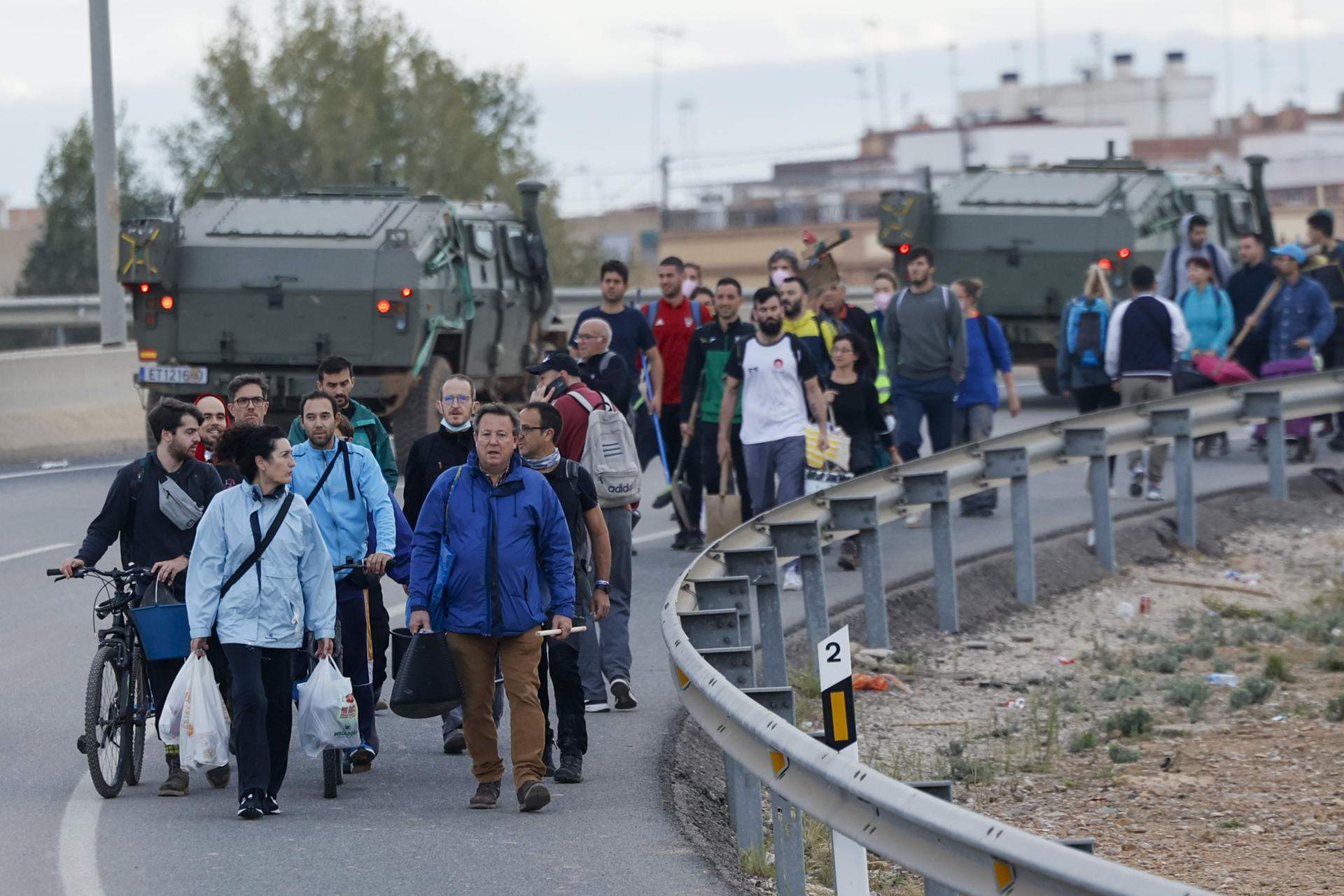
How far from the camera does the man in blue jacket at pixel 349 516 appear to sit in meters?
9.54

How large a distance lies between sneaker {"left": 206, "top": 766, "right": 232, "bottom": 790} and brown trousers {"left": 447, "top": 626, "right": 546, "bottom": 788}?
107 centimetres

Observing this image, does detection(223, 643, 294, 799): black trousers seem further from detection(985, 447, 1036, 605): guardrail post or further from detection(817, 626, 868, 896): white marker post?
detection(985, 447, 1036, 605): guardrail post

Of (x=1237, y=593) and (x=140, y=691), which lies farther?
(x=1237, y=593)

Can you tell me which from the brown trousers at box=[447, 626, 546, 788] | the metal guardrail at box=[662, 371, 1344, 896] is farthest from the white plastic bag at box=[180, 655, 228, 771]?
the metal guardrail at box=[662, 371, 1344, 896]

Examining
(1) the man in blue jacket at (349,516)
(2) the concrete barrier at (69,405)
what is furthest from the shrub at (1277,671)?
(2) the concrete barrier at (69,405)

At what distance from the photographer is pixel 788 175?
102 m

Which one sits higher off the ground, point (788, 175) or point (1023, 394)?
point (788, 175)

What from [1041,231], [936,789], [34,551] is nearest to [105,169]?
[34,551]

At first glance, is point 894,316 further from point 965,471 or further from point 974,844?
point 974,844

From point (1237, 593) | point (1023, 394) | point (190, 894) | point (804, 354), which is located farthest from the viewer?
point (1023, 394)

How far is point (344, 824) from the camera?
849 cm

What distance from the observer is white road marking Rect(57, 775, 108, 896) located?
7488mm

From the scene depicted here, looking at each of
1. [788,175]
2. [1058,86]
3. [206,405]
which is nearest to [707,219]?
[788,175]

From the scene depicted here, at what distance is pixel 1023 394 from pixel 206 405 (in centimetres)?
2140
